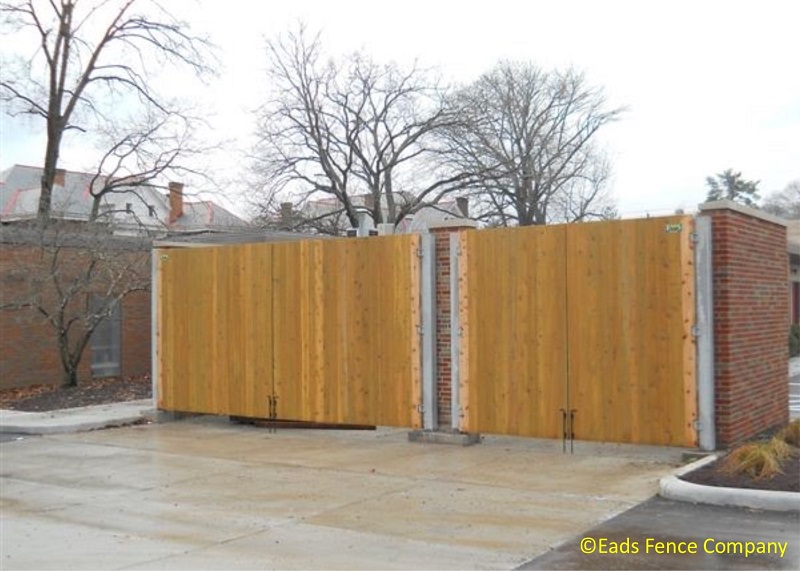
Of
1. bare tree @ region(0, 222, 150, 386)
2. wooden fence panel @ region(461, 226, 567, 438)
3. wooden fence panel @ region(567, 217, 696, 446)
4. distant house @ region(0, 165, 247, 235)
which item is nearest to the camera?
wooden fence panel @ region(567, 217, 696, 446)

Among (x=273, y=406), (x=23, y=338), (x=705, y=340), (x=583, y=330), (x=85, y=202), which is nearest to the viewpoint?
(x=705, y=340)

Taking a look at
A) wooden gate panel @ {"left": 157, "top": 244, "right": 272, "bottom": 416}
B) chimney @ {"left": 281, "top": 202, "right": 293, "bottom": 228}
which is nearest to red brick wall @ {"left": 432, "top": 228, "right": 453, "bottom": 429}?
wooden gate panel @ {"left": 157, "top": 244, "right": 272, "bottom": 416}

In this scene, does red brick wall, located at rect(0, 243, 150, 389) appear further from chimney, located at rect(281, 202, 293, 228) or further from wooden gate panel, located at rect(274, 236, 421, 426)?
chimney, located at rect(281, 202, 293, 228)

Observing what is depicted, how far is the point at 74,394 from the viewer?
1714 cm

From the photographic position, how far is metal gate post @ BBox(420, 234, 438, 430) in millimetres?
11328

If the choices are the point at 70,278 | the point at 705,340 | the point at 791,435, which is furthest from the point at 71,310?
the point at 791,435

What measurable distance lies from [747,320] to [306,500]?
5.50 meters

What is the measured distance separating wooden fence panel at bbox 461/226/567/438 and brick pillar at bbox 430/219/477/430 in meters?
0.34

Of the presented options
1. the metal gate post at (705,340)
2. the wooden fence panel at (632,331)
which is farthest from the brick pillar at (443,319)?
the metal gate post at (705,340)

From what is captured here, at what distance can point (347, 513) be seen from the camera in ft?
24.9

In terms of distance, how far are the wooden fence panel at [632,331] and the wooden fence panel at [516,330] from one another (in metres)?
0.21

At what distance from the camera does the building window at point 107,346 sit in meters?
20.5

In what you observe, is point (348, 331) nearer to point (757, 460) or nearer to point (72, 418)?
point (72, 418)

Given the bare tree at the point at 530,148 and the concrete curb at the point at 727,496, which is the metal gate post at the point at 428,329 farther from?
the bare tree at the point at 530,148
